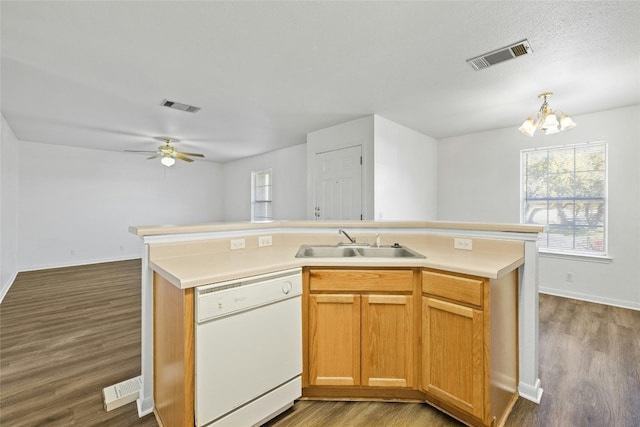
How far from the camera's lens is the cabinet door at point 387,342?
1.74 metres

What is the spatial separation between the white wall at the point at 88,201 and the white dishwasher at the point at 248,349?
644 centimetres

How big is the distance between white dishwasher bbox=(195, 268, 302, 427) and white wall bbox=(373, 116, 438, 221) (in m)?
2.50

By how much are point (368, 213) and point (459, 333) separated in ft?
8.12

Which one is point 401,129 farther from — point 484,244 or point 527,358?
point 527,358

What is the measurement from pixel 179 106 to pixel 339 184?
2373 millimetres

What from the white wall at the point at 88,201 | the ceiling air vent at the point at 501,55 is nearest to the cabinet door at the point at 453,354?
the ceiling air vent at the point at 501,55

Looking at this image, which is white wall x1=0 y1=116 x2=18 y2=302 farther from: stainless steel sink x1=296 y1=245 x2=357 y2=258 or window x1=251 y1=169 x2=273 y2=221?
stainless steel sink x1=296 y1=245 x2=357 y2=258

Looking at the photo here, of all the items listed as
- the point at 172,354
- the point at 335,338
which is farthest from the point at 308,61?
the point at 172,354

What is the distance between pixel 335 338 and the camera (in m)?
1.77

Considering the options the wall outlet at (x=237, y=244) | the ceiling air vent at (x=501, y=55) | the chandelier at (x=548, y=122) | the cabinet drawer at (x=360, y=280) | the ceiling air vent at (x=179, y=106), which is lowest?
the cabinet drawer at (x=360, y=280)

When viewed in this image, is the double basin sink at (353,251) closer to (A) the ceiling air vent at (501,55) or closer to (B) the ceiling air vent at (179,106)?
(A) the ceiling air vent at (501,55)

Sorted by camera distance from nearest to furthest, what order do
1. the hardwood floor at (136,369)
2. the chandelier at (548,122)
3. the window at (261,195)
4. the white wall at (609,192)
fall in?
the hardwood floor at (136,369), the chandelier at (548,122), the white wall at (609,192), the window at (261,195)

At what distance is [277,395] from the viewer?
163cm

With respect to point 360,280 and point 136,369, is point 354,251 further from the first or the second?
point 136,369
